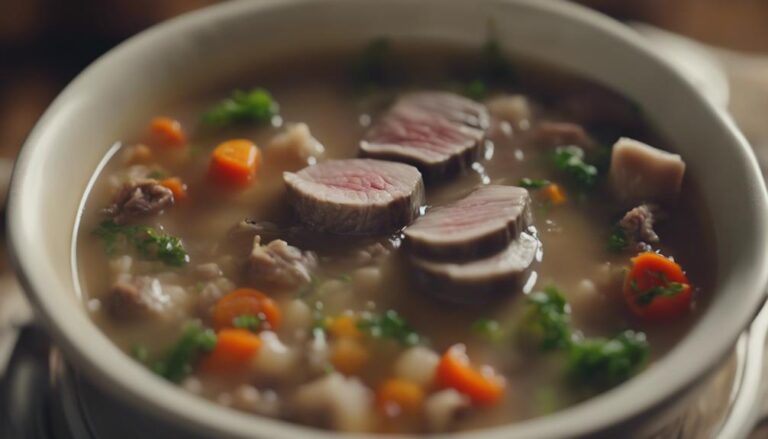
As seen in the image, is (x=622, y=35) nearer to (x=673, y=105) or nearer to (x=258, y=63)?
(x=673, y=105)

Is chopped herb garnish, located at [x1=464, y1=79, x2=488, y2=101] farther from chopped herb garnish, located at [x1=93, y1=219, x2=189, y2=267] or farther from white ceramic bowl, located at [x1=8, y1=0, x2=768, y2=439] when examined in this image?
chopped herb garnish, located at [x1=93, y1=219, x2=189, y2=267]

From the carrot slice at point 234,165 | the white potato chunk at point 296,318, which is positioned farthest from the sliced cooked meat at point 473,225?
the carrot slice at point 234,165

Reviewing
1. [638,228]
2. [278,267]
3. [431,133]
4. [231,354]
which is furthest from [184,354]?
[638,228]

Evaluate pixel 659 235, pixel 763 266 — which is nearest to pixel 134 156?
pixel 659 235

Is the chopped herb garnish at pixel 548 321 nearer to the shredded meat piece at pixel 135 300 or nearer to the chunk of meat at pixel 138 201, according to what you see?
the shredded meat piece at pixel 135 300

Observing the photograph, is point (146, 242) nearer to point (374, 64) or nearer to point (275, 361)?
point (275, 361)
